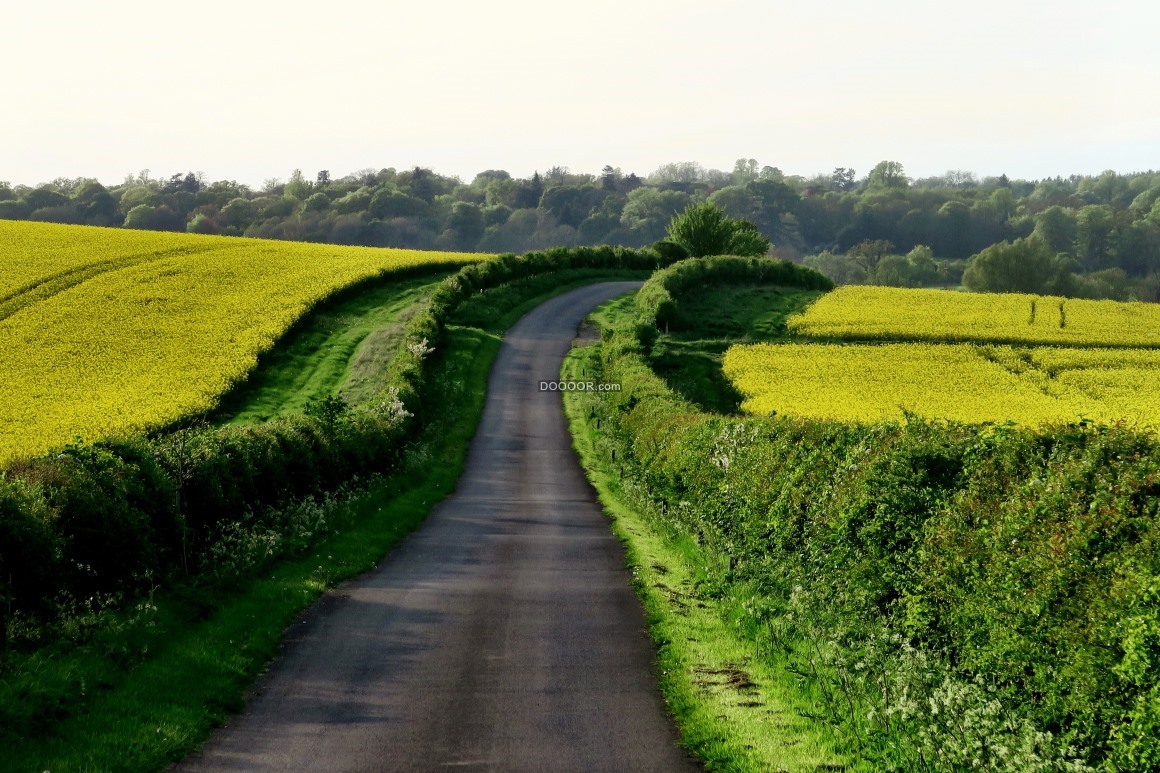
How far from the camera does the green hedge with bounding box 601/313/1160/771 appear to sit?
9203mm

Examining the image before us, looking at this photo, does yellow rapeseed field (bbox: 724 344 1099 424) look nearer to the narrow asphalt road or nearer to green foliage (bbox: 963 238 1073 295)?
the narrow asphalt road

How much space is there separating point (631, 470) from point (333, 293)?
34371mm

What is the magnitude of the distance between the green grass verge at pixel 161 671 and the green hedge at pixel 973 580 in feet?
25.1

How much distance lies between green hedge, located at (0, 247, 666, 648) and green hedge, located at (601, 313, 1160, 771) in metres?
9.91

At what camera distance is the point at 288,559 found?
19516 millimetres

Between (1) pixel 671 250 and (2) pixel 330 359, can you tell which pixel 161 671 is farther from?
(1) pixel 671 250

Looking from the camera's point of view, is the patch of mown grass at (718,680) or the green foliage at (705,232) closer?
the patch of mown grass at (718,680)

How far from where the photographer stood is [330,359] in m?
49.0

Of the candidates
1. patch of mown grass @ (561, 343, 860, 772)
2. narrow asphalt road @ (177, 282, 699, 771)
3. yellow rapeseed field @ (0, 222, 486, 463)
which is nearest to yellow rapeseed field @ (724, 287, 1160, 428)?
patch of mown grass @ (561, 343, 860, 772)

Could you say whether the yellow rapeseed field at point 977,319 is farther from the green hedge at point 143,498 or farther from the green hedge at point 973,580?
the green hedge at point 973,580

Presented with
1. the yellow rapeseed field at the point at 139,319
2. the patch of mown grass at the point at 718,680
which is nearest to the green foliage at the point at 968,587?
the patch of mown grass at the point at 718,680

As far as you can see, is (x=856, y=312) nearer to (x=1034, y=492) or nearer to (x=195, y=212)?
(x=1034, y=492)

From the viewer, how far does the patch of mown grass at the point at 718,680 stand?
428 inches

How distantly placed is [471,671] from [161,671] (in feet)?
13.5
